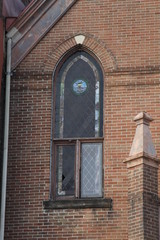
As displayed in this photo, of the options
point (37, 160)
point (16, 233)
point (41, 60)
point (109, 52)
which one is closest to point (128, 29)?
point (109, 52)

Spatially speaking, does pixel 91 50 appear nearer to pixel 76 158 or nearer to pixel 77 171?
pixel 76 158

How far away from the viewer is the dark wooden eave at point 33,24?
67.9ft

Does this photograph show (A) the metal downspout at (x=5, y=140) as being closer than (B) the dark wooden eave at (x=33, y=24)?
Yes

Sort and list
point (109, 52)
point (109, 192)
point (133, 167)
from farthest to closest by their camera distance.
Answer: point (109, 52)
point (109, 192)
point (133, 167)

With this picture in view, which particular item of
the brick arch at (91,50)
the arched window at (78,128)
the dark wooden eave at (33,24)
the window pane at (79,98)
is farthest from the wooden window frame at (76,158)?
the dark wooden eave at (33,24)

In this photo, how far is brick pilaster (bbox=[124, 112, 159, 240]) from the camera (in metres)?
17.5

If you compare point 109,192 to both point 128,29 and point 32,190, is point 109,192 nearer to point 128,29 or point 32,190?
point 32,190

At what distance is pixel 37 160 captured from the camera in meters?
19.7

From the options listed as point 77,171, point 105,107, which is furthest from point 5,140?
point 105,107

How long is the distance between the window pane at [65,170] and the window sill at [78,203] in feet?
1.29

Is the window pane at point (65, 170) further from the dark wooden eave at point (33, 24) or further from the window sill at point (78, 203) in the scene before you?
the dark wooden eave at point (33, 24)

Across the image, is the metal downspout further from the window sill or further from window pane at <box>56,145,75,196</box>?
window pane at <box>56,145,75,196</box>

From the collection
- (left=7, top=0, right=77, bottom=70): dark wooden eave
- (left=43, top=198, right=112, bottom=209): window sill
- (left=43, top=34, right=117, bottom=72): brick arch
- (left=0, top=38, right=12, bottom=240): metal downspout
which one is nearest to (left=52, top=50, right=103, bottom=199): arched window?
(left=43, top=34, right=117, bottom=72): brick arch

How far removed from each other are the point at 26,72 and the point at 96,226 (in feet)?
Result: 12.9
